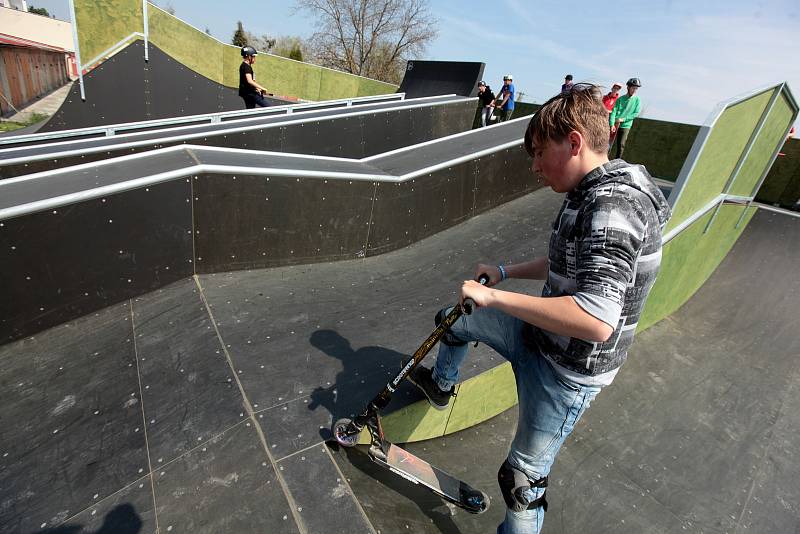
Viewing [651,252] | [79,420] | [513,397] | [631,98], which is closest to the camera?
[651,252]

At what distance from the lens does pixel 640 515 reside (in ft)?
9.56

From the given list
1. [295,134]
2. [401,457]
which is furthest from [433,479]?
[295,134]

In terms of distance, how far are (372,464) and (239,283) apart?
2230 millimetres

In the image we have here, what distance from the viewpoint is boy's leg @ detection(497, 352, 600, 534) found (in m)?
1.63

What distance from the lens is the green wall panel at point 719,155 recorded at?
4178mm

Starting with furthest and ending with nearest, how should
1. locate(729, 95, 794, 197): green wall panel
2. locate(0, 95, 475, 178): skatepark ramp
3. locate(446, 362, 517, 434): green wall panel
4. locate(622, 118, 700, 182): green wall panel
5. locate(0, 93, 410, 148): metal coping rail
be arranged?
locate(622, 118, 700, 182): green wall panel < locate(0, 93, 410, 148): metal coping rail < locate(729, 95, 794, 197): green wall panel < locate(0, 95, 475, 178): skatepark ramp < locate(446, 362, 517, 434): green wall panel

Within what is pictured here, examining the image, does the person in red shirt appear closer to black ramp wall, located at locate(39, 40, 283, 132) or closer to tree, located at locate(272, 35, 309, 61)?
black ramp wall, located at locate(39, 40, 283, 132)

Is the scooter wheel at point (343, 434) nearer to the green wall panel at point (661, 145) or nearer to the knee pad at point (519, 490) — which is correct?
the knee pad at point (519, 490)

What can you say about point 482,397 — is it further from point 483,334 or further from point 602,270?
point 602,270

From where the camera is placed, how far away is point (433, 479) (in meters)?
2.31

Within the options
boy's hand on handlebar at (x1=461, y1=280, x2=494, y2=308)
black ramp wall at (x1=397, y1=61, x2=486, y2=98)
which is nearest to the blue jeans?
boy's hand on handlebar at (x1=461, y1=280, x2=494, y2=308)

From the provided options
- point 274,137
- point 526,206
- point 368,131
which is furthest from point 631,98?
point 274,137

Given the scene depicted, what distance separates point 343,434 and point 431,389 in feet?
2.01

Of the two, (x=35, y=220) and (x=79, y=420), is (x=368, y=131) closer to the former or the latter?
(x=35, y=220)
